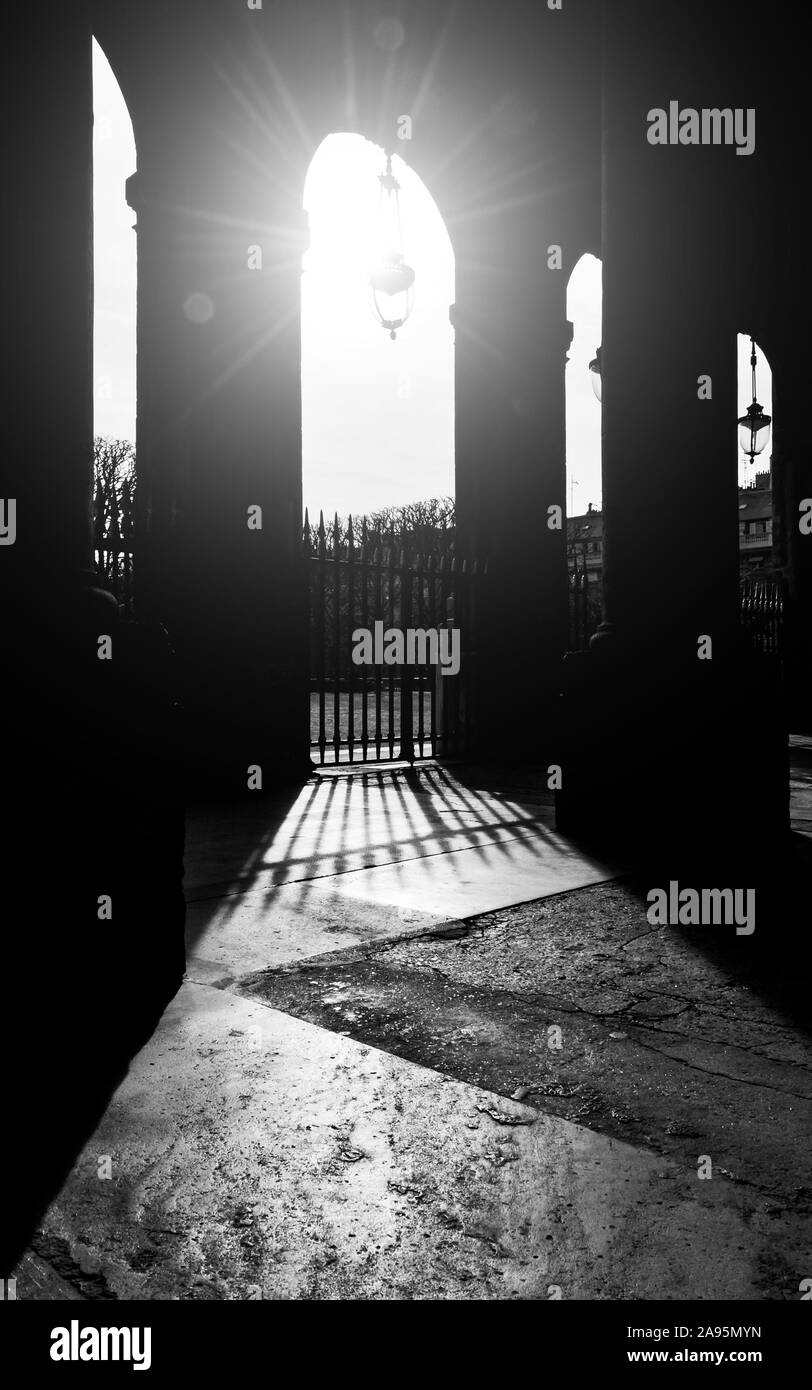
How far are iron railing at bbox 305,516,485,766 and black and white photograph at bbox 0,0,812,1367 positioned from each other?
77 mm

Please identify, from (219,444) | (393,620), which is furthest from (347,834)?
(393,620)

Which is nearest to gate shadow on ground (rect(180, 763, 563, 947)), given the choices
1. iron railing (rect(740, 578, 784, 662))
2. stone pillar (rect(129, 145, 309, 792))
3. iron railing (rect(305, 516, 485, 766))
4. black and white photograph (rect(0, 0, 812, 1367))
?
black and white photograph (rect(0, 0, 812, 1367))

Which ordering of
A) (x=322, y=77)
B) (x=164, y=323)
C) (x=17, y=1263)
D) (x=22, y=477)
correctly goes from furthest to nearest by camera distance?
(x=322, y=77) → (x=164, y=323) → (x=22, y=477) → (x=17, y=1263)

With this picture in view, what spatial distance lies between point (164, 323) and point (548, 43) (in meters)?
6.45

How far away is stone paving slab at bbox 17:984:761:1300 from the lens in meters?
1.57

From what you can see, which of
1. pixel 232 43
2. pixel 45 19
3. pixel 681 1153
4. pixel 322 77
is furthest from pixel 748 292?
pixel 681 1153

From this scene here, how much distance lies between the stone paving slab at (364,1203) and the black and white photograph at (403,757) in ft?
0.03

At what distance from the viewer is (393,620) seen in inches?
431

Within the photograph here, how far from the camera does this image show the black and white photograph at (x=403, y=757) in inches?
67.2

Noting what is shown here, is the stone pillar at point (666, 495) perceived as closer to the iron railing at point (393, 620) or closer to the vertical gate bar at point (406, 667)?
the iron railing at point (393, 620)

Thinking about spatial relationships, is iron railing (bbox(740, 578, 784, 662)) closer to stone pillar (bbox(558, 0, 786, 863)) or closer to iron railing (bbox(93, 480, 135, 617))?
stone pillar (bbox(558, 0, 786, 863))

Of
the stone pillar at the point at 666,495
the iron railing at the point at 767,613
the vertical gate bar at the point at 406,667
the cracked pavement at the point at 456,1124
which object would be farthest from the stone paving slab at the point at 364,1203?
the iron railing at the point at 767,613

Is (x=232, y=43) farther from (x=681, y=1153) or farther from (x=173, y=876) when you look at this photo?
(x=681, y=1153)

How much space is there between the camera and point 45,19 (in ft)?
10.3
